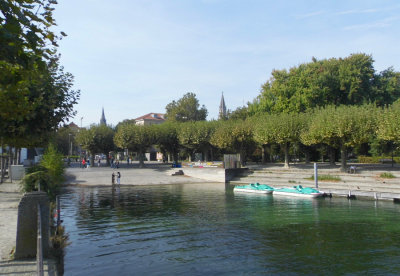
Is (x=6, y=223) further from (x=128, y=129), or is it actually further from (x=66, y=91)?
(x=128, y=129)

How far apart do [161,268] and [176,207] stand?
11444mm

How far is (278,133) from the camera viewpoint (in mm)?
40188

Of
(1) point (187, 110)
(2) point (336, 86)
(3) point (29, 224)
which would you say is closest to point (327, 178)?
(2) point (336, 86)

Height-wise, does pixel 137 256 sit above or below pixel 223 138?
below

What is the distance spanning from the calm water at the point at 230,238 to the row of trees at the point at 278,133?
11.7 metres

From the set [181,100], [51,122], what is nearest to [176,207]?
[51,122]

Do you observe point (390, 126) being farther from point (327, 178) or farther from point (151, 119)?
point (151, 119)

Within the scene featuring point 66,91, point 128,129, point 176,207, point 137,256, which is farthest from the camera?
point 128,129

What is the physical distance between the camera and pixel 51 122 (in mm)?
18625

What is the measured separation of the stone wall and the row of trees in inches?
1197

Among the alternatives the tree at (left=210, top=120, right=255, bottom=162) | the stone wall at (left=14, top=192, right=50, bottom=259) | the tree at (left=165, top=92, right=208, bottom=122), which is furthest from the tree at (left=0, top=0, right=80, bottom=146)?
the tree at (left=165, top=92, right=208, bottom=122)

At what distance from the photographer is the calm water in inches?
416

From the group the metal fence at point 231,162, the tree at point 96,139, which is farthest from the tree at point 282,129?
the tree at point 96,139

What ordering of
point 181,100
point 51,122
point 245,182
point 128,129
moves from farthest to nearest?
point 181,100 < point 128,129 < point 245,182 < point 51,122
